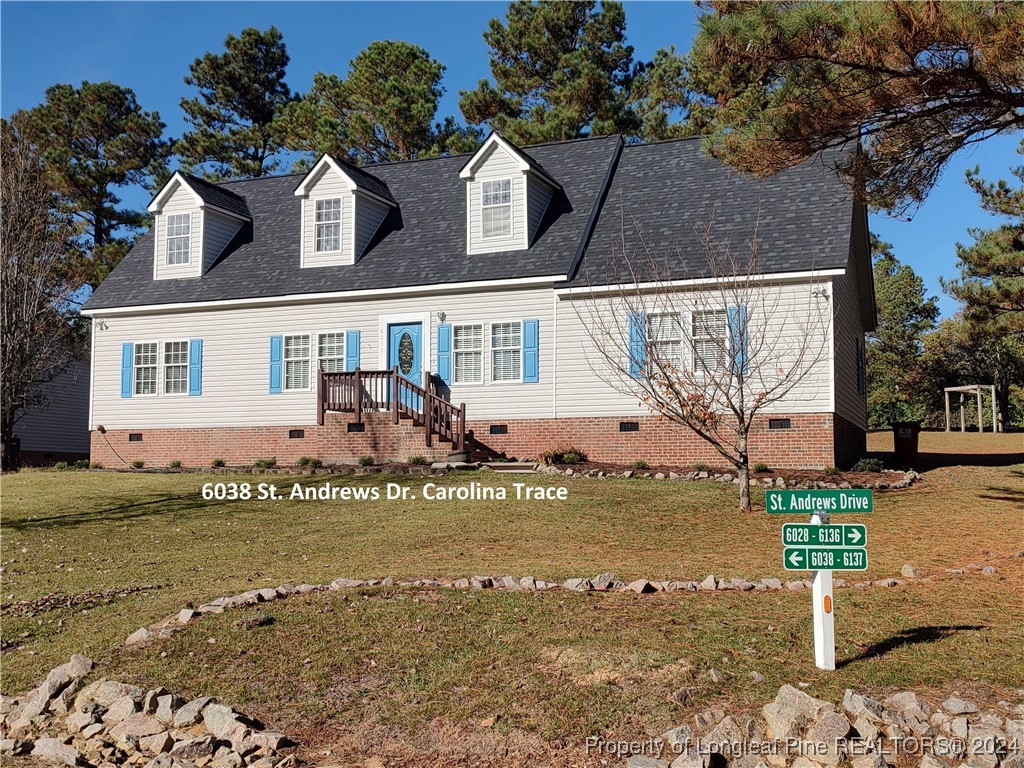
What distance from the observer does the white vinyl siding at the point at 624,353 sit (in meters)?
18.2

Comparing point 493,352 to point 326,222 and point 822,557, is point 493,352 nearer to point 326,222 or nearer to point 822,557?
point 326,222

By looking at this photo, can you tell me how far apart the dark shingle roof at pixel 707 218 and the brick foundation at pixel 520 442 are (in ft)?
10.2

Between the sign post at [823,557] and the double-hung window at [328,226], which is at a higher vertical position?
the double-hung window at [328,226]

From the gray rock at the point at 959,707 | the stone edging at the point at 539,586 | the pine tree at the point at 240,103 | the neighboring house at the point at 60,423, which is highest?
the pine tree at the point at 240,103

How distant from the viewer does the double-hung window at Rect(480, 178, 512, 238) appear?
21.8 m

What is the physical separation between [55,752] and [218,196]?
69.9 ft

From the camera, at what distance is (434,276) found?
21.4m

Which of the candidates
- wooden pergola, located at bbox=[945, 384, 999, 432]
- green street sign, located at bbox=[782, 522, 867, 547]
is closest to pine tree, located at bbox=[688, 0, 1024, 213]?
green street sign, located at bbox=[782, 522, 867, 547]

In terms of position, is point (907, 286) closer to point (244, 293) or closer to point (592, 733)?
point (244, 293)

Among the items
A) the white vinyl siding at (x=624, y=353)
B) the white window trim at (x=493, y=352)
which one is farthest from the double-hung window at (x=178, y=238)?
the white vinyl siding at (x=624, y=353)

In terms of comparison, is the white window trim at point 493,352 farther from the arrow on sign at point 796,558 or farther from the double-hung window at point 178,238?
the arrow on sign at point 796,558

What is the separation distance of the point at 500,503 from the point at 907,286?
34.6 meters

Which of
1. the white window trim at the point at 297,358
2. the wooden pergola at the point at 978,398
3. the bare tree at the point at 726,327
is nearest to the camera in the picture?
the bare tree at the point at 726,327

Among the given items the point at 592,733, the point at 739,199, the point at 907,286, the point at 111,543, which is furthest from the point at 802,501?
the point at 907,286
